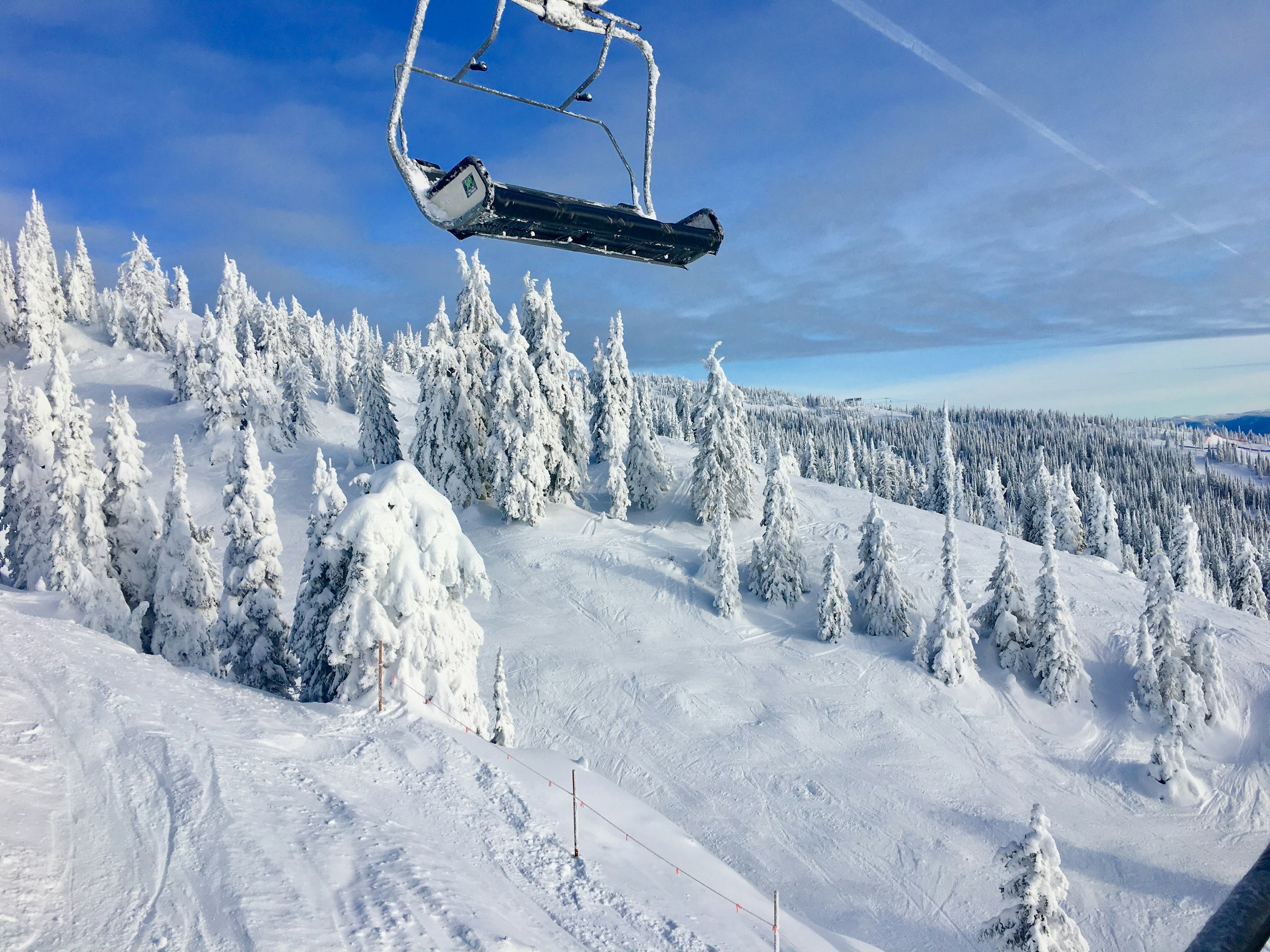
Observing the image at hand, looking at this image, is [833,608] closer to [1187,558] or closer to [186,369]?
[1187,558]

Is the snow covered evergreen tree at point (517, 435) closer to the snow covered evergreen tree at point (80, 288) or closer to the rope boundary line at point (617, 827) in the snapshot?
the rope boundary line at point (617, 827)

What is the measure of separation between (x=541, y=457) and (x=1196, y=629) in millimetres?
29725

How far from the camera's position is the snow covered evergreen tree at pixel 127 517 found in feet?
75.9

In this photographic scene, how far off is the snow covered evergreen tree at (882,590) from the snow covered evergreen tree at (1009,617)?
3.34 m

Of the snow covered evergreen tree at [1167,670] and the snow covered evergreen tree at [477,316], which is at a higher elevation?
the snow covered evergreen tree at [477,316]

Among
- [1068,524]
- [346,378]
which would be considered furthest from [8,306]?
[1068,524]

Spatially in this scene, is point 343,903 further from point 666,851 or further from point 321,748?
point 666,851

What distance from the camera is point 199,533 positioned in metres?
22.6

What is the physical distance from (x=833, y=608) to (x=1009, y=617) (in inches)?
287

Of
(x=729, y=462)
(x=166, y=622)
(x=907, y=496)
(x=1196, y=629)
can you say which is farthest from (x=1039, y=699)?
(x=907, y=496)

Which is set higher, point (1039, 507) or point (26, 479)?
point (26, 479)

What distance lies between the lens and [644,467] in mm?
40156

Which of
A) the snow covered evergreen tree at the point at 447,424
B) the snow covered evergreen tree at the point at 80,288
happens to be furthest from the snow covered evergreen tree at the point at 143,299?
the snow covered evergreen tree at the point at 447,424

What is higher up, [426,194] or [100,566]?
[426,194]
